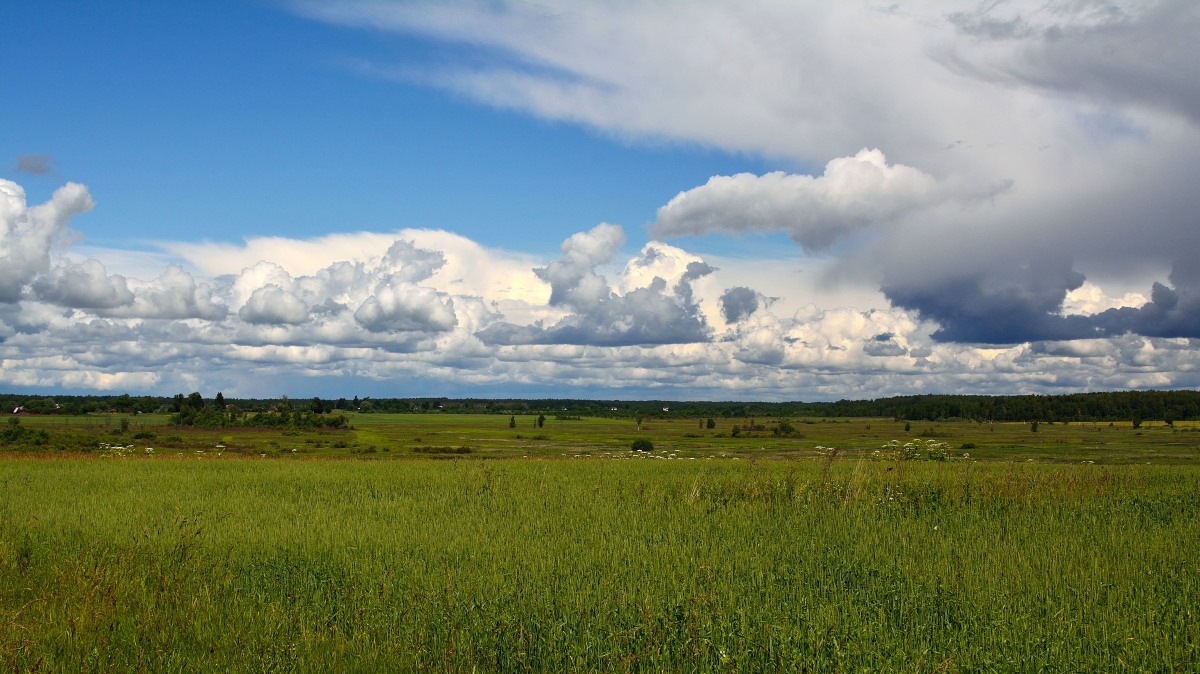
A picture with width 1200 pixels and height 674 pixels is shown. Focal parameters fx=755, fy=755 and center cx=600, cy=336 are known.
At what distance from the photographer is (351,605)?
1013cm

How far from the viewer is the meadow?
Answer: 7.91 metres

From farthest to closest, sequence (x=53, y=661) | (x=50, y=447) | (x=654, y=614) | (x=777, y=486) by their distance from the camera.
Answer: (x=50, y=447) → (x=777, y=486) → (x=654, y=614) → (x=53, y=661)

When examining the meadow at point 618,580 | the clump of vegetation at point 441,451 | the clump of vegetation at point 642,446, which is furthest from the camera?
the clump of vegetation at point 642,446

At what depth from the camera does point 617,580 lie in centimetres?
1076

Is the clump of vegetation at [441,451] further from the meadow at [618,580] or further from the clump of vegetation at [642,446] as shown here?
the meadow at [618,580]

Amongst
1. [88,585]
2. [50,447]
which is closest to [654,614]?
[88,585]

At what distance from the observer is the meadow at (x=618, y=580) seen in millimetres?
7906

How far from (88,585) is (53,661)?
2332mm

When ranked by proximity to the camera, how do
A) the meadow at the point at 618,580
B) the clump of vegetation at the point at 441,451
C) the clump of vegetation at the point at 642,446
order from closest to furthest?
1. the meadow at the point at 618,580
2. the clump of vegetation at the point at 441,451
3. the clump of vegetation at the point at 642,446

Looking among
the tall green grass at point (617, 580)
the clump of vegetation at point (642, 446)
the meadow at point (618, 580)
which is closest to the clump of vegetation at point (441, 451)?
the clump of vegetation at point (642, 446)

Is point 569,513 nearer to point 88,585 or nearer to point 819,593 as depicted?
point 819,593

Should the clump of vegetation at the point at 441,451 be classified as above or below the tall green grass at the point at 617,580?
below

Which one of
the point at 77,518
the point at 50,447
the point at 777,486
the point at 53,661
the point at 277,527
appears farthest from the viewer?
the point at 50,447

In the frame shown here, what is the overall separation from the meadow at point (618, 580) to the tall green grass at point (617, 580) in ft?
0.16
